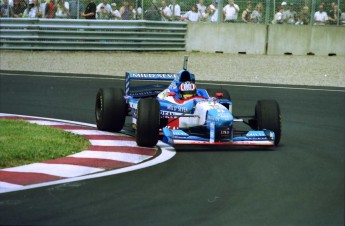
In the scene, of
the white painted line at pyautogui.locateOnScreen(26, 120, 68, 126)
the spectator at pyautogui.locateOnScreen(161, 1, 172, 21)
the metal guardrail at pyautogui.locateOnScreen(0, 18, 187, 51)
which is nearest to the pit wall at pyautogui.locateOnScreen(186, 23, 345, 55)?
the spectator at pyautogui.locateOnScreen(161, 1, 172, 21)

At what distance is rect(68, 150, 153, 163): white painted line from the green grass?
0.55 feet

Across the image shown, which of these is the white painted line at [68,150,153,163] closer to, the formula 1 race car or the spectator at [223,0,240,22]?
the formula 1 race car

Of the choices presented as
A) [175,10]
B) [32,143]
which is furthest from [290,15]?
[32,143]

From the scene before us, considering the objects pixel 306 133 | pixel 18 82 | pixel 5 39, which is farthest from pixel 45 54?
pixel 306 133

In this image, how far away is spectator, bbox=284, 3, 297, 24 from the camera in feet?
99.1

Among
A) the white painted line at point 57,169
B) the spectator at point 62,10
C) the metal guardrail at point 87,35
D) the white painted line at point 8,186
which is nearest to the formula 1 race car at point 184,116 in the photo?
the white painted line at point 57,169

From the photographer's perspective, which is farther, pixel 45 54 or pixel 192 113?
pixel 45 54

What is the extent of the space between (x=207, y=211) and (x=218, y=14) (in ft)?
76.0

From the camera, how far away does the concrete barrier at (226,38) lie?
30.2 metres

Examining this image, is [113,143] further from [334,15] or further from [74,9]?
[334,15]

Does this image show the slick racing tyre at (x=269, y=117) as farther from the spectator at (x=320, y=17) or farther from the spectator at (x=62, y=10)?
the spectator at (x=320, y=17)

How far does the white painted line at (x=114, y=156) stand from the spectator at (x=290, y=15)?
19.7 m

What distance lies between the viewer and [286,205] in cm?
812

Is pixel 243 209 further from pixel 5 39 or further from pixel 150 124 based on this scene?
pixel 5 39
